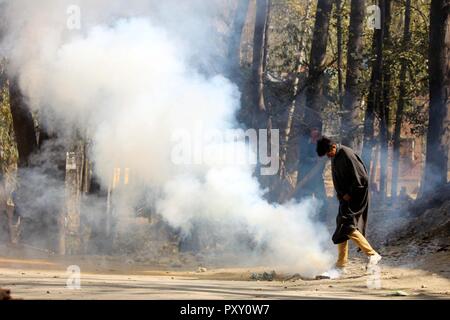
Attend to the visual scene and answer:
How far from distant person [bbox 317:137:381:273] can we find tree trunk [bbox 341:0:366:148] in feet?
29.7

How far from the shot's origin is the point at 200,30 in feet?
72.7

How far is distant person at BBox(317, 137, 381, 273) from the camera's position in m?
11.9

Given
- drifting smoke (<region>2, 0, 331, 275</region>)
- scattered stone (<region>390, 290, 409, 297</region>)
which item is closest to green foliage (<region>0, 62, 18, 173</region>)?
drifting smoke (<region>2, 0, 331, 275</region>)

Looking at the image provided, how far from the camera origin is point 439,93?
16.8m

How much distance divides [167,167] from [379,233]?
12.6ft

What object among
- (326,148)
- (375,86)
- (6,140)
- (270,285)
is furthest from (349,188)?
(6,140)

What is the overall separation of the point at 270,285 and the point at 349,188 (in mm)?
1604

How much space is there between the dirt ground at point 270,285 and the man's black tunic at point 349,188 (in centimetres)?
67

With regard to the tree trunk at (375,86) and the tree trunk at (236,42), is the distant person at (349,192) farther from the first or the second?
the tree trunk at (236,42)

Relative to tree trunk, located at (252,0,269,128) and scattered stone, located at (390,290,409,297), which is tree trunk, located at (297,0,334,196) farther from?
scattered stone, located at (390,290,409,297)

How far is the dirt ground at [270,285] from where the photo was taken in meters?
9.84

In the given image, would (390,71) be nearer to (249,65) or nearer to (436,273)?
(249,65)
